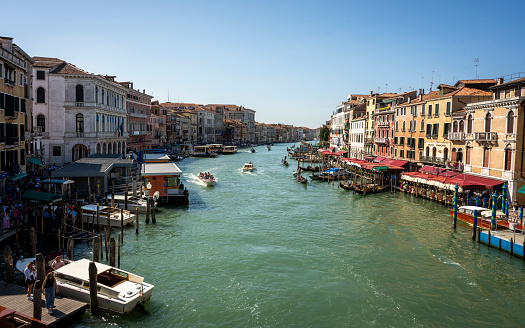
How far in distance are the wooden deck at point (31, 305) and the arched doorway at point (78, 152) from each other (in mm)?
27020

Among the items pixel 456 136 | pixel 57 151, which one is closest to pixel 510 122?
pixel 456 136

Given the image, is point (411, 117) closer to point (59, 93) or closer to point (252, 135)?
point (59, 93)

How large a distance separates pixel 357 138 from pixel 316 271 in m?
41.5

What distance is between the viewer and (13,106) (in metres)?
21.6

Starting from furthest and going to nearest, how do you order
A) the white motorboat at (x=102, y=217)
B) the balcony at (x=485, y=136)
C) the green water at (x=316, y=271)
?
the balcony at (x=485, y=136)
the white motorboat at (x=102, y=217)
the green water at (x=316, y=271)

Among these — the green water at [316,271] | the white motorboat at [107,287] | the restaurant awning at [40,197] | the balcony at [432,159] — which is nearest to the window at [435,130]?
the balcony at [432,159]

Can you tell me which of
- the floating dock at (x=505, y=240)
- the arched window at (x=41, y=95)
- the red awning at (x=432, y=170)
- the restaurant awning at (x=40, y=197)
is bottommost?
the floating dock at (x=505, y=240)

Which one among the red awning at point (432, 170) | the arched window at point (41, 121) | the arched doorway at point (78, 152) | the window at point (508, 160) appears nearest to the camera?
the window at point (508, 160)

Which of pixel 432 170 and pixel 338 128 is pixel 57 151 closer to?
pixel 432 170

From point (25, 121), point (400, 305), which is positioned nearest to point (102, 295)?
point (400, 305)

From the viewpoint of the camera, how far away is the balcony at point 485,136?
79.4 ft

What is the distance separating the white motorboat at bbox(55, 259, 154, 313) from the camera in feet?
35.7

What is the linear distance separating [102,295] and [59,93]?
29393 millimetres

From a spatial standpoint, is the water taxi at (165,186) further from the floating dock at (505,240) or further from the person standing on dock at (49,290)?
the floating dock at (505,240)
